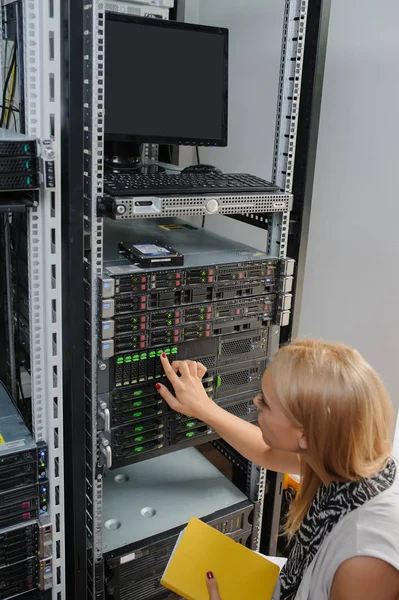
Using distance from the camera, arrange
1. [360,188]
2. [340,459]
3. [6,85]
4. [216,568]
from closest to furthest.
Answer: [340,459], [216,568], [6,85], [360,188]

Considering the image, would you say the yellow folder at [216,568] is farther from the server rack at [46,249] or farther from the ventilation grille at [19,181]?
the ventilation grille at [19,181]

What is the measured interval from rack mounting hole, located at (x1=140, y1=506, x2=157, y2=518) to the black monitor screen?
1058 mm

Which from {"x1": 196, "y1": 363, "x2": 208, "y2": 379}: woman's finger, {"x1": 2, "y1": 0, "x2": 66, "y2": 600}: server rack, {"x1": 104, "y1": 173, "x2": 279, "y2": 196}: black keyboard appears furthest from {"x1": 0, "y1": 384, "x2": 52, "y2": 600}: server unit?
{"x1": 104, "y1": 173, "x2": 279, "y2": 196}: black keyboard

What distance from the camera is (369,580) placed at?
966mm

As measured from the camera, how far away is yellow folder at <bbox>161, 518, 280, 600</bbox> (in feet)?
4.23

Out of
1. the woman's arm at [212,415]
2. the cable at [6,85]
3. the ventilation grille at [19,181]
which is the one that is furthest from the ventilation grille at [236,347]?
the cable at [6,85]

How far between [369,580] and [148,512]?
2.77 feet

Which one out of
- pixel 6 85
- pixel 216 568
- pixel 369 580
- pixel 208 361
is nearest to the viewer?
pixel 369 580

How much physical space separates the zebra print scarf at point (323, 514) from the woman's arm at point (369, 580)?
0.35 ft

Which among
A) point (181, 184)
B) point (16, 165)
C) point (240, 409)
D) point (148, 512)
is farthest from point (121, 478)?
point (16, 165)

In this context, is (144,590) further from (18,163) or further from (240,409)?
(18,163)

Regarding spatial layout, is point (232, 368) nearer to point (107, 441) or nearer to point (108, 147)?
point (107, 441)

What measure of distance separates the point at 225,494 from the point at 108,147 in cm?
110

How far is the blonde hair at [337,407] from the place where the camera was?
41.1 inches
